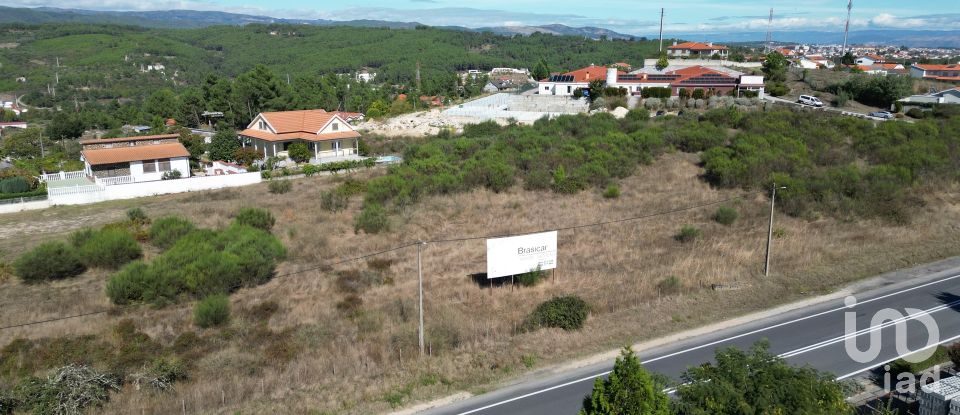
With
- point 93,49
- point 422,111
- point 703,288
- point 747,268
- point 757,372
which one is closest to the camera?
point 757,372

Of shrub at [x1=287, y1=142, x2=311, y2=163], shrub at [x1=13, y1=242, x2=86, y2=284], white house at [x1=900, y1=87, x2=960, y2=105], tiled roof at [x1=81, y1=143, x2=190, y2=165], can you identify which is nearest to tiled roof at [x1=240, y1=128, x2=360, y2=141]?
shrub at [x1=287, y1=142, x2=311, y2=163]

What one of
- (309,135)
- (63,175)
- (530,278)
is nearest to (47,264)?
(530,278)

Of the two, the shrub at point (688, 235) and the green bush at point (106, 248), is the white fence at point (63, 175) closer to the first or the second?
the green bush at point (106, 248)

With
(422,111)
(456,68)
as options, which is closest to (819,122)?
(422,111)

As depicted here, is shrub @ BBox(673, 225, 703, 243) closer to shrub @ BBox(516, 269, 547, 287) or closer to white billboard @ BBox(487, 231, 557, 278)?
white billboard @ BBox(487, 231, 557, 278)

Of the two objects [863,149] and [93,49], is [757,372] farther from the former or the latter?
[93,49]

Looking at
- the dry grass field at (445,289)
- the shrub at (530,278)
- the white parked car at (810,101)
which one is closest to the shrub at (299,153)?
the dry grass field at (445,289)

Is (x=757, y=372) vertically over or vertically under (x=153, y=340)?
over
